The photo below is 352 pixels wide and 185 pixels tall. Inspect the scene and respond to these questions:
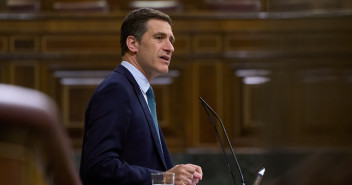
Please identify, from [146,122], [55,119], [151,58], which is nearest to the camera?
[55,119]

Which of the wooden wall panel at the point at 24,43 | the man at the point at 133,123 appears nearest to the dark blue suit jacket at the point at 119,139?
the man at the point at 133,123

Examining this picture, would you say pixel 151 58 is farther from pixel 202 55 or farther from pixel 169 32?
pixel 202 55

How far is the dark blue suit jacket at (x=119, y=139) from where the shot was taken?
119 cm

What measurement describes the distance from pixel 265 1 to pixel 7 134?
377cm

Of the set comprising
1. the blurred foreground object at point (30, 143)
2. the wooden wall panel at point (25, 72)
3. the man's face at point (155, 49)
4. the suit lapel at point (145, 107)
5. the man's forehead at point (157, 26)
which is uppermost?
the blurred foreground object at point (30, 143)

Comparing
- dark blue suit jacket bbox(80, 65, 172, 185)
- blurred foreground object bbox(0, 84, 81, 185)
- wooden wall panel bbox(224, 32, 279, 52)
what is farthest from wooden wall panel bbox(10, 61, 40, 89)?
blurred foreground object bbox(0, 84, 81, 185)

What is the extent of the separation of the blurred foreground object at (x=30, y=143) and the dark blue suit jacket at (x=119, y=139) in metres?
0.71

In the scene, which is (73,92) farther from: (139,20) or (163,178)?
(163,178)

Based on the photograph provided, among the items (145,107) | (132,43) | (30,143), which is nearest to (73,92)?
(132,43)

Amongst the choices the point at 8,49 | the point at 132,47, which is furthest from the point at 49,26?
the point at 132,47

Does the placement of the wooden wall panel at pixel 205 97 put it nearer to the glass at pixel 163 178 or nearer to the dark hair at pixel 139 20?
the dark hair at pixel 139 20

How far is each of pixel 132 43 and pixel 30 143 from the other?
95 cm

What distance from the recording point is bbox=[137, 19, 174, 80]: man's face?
137 cm

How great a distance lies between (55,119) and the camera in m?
0.45
